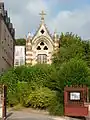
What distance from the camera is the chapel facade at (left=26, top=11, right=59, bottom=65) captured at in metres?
61.5

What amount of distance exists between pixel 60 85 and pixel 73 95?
482 centimetres

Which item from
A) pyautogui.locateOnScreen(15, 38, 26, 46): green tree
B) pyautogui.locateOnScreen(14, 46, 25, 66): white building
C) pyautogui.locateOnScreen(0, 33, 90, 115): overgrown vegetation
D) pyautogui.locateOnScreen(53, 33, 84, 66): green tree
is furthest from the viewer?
pyautogui.locateOnScreen(15, 38, 26, 46): green tree

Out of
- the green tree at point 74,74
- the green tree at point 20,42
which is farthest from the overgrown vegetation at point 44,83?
the green tree at point 20,42

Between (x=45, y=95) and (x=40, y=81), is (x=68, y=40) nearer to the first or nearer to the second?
(x=40, y=81)

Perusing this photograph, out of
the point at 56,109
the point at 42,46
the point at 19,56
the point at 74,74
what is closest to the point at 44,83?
the point at 74,74

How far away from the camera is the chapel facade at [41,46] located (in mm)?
61500

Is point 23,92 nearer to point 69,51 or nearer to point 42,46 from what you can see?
point 69,51

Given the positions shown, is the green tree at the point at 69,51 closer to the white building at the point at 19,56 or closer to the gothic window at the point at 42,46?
the gothic window at the point at 42,46

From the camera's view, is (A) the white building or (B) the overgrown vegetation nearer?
(B) the overgrown vegetation

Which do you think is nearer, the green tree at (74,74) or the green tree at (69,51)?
the green tree at (74,74)

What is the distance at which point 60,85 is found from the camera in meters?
33.7

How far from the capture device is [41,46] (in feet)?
204

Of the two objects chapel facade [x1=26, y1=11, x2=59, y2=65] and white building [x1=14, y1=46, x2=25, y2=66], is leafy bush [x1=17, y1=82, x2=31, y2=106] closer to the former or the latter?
chapel facade [x1=26, y1=11, x2=59, y2=65]

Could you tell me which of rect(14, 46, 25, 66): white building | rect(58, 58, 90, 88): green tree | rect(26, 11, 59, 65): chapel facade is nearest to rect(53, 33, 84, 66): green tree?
rect(26, 11, 59, 65): chapel facade
